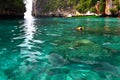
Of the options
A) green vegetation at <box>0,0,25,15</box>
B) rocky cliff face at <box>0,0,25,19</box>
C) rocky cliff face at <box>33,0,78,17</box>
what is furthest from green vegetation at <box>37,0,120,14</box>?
green vegetation at <box>0,0,25,15</box>

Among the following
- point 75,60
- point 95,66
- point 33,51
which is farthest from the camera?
point 33,51

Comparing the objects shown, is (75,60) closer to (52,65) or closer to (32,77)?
(52,65)

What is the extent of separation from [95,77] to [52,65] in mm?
2136

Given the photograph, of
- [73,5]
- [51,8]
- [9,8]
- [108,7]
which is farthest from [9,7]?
Result: [51,8]

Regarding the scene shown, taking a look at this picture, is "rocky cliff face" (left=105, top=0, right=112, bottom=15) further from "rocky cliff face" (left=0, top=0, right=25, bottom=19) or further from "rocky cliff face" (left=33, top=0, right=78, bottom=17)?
"rocky cliff face" (left=33, top=0, right=78, bottom=17)

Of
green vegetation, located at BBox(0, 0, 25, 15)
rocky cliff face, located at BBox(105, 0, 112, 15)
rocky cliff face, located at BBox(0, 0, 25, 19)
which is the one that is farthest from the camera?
rocky cliff face, located at BBox(105, 0, 112, 15)

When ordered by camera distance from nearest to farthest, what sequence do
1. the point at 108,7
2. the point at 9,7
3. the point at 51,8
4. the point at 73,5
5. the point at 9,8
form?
the point at 9,7 < the point at 9,8 < the point at 108,7 < the point at 73,5 < the point at 51,8

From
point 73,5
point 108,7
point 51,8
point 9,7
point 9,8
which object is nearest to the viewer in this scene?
point 9,7

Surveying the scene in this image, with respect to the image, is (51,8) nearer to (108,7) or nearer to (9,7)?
(108,7)

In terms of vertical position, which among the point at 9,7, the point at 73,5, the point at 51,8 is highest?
the point at 73,5

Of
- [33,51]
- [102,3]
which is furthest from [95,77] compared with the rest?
[102,3]

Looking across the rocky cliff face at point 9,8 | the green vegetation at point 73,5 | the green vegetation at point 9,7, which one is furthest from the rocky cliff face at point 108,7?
the green vegetation at point 9,7

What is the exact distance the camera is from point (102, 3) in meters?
98.0

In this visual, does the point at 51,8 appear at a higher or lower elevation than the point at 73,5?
lower
